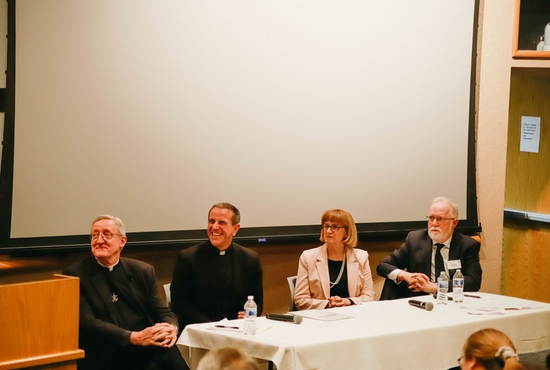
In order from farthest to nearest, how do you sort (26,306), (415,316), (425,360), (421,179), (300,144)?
(421,179) → (300,144) → (415,316) → (425,360) → (26,306)

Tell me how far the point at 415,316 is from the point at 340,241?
37.0 inches

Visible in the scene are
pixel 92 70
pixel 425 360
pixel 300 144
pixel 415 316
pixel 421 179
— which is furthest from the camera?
Answer: pixel 421 179

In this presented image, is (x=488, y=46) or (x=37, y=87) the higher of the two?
(x=488, y=46)

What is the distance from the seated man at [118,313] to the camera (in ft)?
11.7

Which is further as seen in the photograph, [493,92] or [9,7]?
[493,92]

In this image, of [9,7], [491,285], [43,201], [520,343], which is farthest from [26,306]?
[491,285]

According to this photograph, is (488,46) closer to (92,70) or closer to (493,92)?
(493,92)

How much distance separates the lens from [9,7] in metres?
4.29

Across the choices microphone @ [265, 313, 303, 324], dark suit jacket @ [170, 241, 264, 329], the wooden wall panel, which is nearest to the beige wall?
the wooden wall panel

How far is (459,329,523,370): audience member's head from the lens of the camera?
2.04 m

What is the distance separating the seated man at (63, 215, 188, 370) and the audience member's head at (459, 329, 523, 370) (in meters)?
1.94

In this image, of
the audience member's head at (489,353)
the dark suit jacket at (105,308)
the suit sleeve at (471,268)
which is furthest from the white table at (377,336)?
the audience member's head at (489,353)

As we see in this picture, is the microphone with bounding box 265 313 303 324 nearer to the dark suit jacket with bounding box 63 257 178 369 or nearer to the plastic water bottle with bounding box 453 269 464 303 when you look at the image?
the dark suit jacket with bounding box 63 257 178 369

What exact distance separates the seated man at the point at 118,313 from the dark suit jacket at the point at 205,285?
0.98ft
